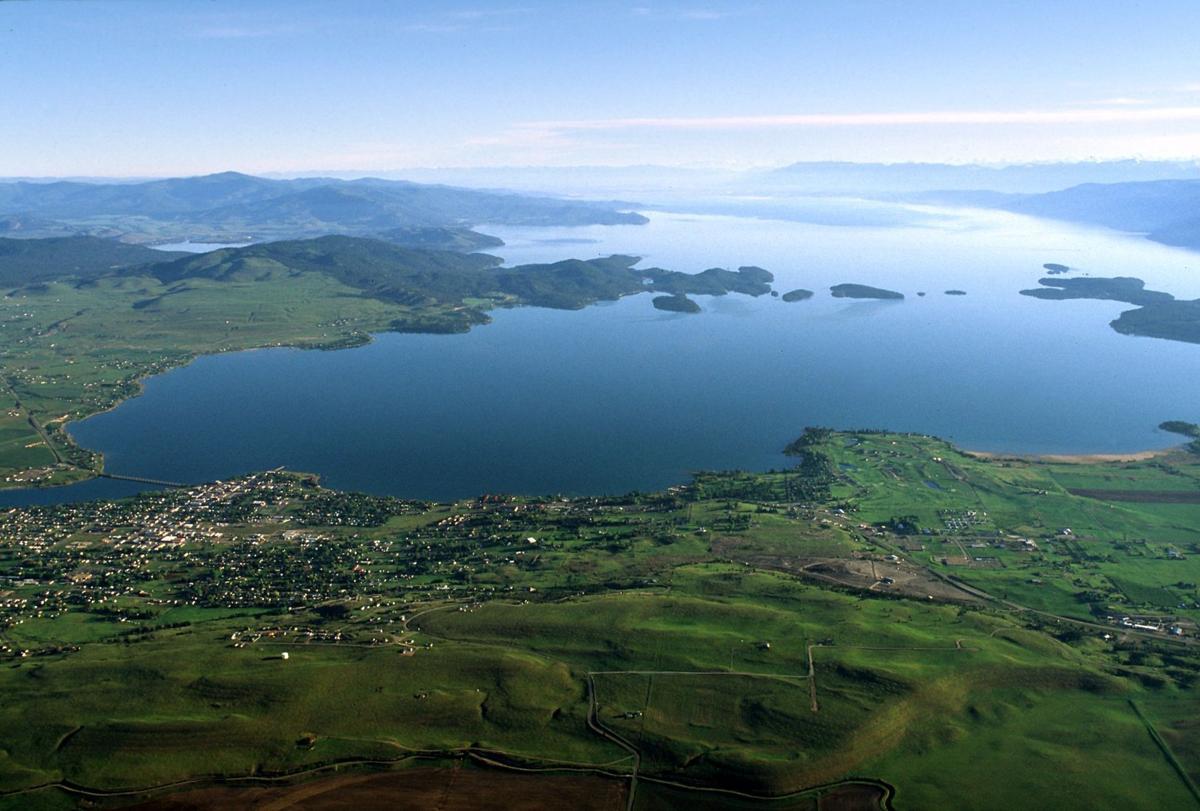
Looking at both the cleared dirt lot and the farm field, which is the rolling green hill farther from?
the cleared dirt lot

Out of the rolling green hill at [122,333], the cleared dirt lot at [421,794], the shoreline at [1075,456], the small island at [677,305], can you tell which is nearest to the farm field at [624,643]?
the cleared dirt lot at [421,794]

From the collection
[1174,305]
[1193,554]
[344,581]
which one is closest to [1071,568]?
[1193,554]

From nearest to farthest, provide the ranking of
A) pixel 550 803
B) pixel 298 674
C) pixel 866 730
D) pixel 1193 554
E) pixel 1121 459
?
pixel 550 803, pixel 866 730, pixel 298 674, pixel 1193 554, pixel 1121 459

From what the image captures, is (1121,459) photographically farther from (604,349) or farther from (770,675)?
(604,349)

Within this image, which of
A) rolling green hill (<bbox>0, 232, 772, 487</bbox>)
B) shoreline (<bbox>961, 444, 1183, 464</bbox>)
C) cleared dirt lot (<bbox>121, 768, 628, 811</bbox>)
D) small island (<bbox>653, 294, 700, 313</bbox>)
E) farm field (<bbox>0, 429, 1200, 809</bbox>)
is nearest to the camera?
cleared dirt lot (<bbox>121, 768, 628, 811</bbox>)

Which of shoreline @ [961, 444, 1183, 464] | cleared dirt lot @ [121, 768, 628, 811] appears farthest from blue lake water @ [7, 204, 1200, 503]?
cleared dirt lot @ [121, 768, 628, 811]

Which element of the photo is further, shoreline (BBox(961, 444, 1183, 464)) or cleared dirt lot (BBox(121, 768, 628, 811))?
shoreline (BBox(961, 444, 1183, 464))

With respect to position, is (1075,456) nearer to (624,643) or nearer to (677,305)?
(624,643)

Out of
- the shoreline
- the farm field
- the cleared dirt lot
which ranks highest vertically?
the shoreline

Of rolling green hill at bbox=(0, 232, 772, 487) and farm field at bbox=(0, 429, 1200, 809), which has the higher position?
rolling green hill at bbox=(0, 232, 772, 487)
